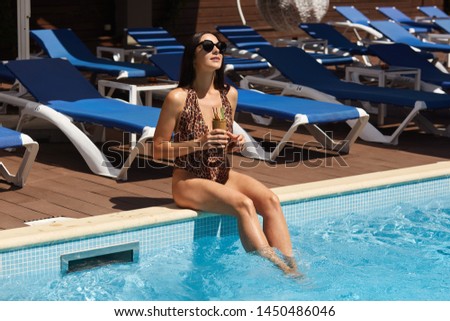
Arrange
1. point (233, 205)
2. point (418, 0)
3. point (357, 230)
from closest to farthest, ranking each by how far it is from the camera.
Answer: point (233, 205) < point (357, 230) < point (418, 0)

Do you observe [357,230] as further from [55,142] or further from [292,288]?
[55,142]

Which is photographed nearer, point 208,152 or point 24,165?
point 208,152

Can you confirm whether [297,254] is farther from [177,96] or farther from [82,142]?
[82,142]

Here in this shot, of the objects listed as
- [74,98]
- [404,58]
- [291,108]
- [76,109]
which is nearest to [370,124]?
[291,108]

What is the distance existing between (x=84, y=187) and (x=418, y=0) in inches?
506

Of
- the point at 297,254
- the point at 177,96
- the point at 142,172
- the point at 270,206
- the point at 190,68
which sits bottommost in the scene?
the point at 142,172

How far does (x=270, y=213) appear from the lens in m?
4.70

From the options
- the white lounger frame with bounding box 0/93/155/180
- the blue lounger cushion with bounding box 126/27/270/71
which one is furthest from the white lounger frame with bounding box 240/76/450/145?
the white lounger frame with bounding box 0/93/155/180

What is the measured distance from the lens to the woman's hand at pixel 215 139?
4.62 meters

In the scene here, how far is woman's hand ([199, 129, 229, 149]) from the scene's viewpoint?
4.62m

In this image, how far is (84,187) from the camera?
19.1 feet

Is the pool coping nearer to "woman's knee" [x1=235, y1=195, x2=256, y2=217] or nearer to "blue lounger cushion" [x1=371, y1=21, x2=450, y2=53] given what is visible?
"woman's knee" [x1=235, y1=195, x2=256, y2=217]

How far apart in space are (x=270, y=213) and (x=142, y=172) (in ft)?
5.99

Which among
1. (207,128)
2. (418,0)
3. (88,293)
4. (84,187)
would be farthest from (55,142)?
(418,0)
